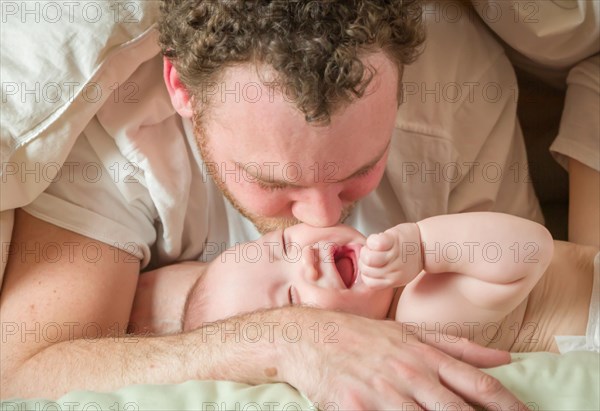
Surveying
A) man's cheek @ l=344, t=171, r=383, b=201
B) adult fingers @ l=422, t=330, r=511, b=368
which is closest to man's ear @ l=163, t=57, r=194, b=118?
man's cheek @ l=344, t=171, r=383, b=201

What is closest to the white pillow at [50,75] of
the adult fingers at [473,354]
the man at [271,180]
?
the man at [271,180]

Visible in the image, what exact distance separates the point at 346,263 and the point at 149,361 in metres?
0.33

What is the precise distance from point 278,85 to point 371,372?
385 millimetres

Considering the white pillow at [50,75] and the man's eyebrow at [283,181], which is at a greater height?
the white pillow at [50,75]

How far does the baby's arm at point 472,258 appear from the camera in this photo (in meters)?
1.06

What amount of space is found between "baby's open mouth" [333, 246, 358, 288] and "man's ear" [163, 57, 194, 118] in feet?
1.06

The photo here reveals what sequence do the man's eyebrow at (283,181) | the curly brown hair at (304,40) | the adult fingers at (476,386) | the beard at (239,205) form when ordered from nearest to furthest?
the adult fingers at (476,386) → the curly brown hair at (304,40) → the man's eyebrow at (283,181) → the beard at (239,205)

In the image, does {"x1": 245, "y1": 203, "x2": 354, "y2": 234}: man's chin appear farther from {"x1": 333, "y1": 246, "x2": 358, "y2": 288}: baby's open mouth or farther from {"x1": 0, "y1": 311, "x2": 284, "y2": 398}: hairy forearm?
{"x1": 0, "y1": 311, "x2": 284, "y2": 398}: hairy forearm

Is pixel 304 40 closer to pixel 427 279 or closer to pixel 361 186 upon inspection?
pixel 361 186

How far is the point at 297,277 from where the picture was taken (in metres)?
1.22

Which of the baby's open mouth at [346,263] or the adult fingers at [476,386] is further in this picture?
the baby's open mouth at [346,263]

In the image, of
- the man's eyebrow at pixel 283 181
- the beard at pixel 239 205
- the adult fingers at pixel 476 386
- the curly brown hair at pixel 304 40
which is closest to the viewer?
the adult fingers at pixel 476 386

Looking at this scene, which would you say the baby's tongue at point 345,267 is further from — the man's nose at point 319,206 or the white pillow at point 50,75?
the white pillow at point 50,75

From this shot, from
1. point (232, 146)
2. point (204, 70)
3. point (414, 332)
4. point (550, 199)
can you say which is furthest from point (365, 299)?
point (550, 199)
